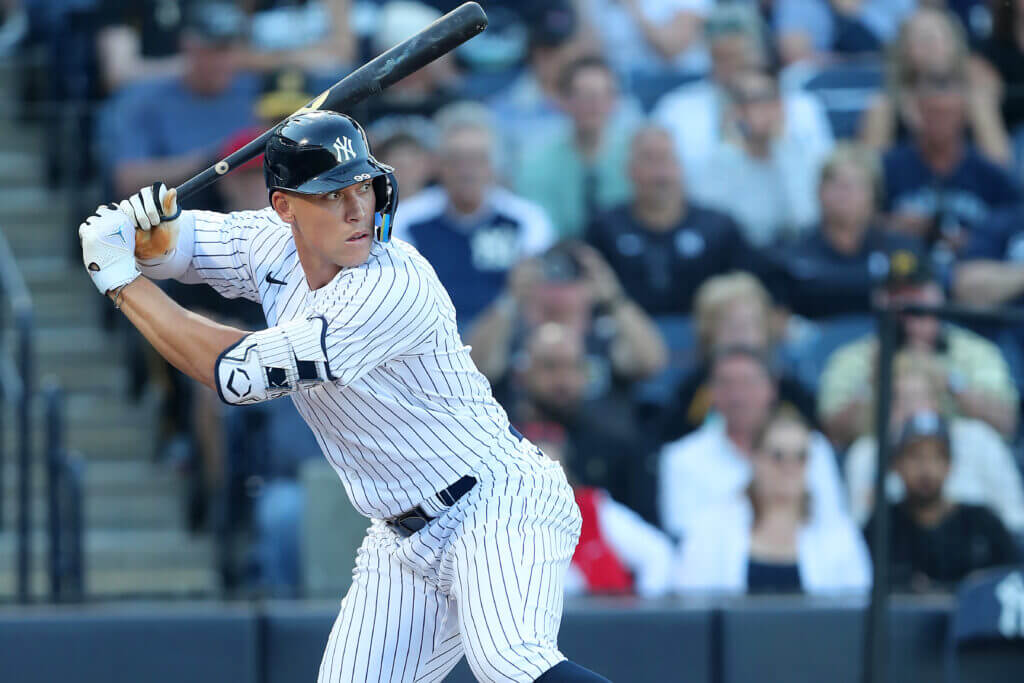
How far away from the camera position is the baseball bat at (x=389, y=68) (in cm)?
360

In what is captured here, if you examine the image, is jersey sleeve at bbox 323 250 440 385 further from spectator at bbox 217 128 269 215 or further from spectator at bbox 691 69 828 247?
spectator at bbox 691 69 828 247

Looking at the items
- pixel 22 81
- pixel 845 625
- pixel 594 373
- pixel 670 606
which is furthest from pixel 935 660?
pixel 22 81

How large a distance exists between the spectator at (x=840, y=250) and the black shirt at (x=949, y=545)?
119 cm

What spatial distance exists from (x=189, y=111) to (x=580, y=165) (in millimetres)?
1731

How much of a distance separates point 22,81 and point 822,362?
160 inches

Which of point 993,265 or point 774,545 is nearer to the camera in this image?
point 774,545

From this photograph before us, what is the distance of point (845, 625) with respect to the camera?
5234mm

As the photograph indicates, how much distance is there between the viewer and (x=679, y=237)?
6.19 metres

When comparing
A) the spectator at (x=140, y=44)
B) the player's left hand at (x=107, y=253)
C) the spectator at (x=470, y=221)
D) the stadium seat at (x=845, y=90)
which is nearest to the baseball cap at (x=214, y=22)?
the spectator at (x=140, y=44)

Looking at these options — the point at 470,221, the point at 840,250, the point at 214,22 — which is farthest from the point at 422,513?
the point at 214,22

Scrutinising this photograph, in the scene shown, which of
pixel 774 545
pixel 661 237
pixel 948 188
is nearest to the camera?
pixel 774 545

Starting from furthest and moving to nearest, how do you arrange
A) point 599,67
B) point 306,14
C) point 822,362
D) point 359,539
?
point 306,14, point 599,67, point 822,362, point 359,539

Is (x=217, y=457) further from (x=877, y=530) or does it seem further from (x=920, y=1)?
(x=920, y=1)

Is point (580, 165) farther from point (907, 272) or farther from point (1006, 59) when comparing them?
point (1006, 59)
